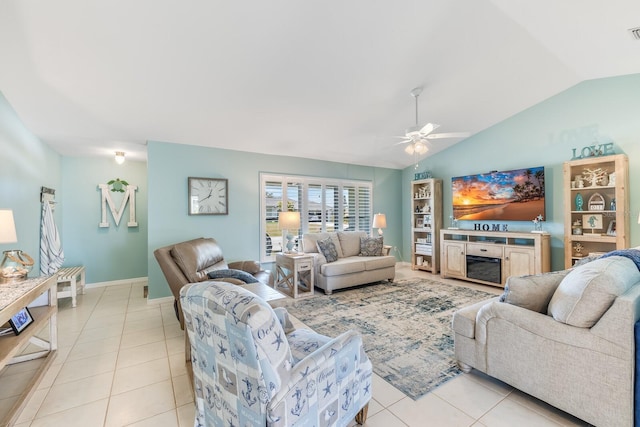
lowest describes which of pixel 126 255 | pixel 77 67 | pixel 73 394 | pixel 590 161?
pixel 73 394

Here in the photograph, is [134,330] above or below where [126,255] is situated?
below

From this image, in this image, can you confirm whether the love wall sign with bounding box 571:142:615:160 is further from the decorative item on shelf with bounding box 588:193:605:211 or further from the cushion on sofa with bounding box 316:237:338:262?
the cushion on sofa with bounding box 316:237:338:262

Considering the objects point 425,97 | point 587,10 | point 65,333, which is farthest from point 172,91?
point 587,10

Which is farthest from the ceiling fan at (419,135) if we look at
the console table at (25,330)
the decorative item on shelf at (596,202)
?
the console table at (25,330)

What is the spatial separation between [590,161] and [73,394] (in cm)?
636

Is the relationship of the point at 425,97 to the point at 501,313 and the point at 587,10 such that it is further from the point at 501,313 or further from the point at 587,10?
the point at 501,313

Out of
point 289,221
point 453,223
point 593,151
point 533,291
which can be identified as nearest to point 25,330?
point 289,221

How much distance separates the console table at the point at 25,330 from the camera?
1.77m

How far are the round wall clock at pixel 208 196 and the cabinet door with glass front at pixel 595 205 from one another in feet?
17.7

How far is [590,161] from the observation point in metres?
3.92

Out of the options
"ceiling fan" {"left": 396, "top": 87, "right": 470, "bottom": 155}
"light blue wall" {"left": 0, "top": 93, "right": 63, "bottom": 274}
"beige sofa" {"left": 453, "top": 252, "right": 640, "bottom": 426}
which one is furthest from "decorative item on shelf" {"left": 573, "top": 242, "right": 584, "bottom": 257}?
"light blue wall" {"left": 0, "top": 93, "right": 63, "bottom": 274}

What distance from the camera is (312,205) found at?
5707 millimetres

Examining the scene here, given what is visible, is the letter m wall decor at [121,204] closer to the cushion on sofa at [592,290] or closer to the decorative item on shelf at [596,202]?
the cushion on sofa at [592,290]

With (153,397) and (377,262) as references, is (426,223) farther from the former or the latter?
(153,397)
